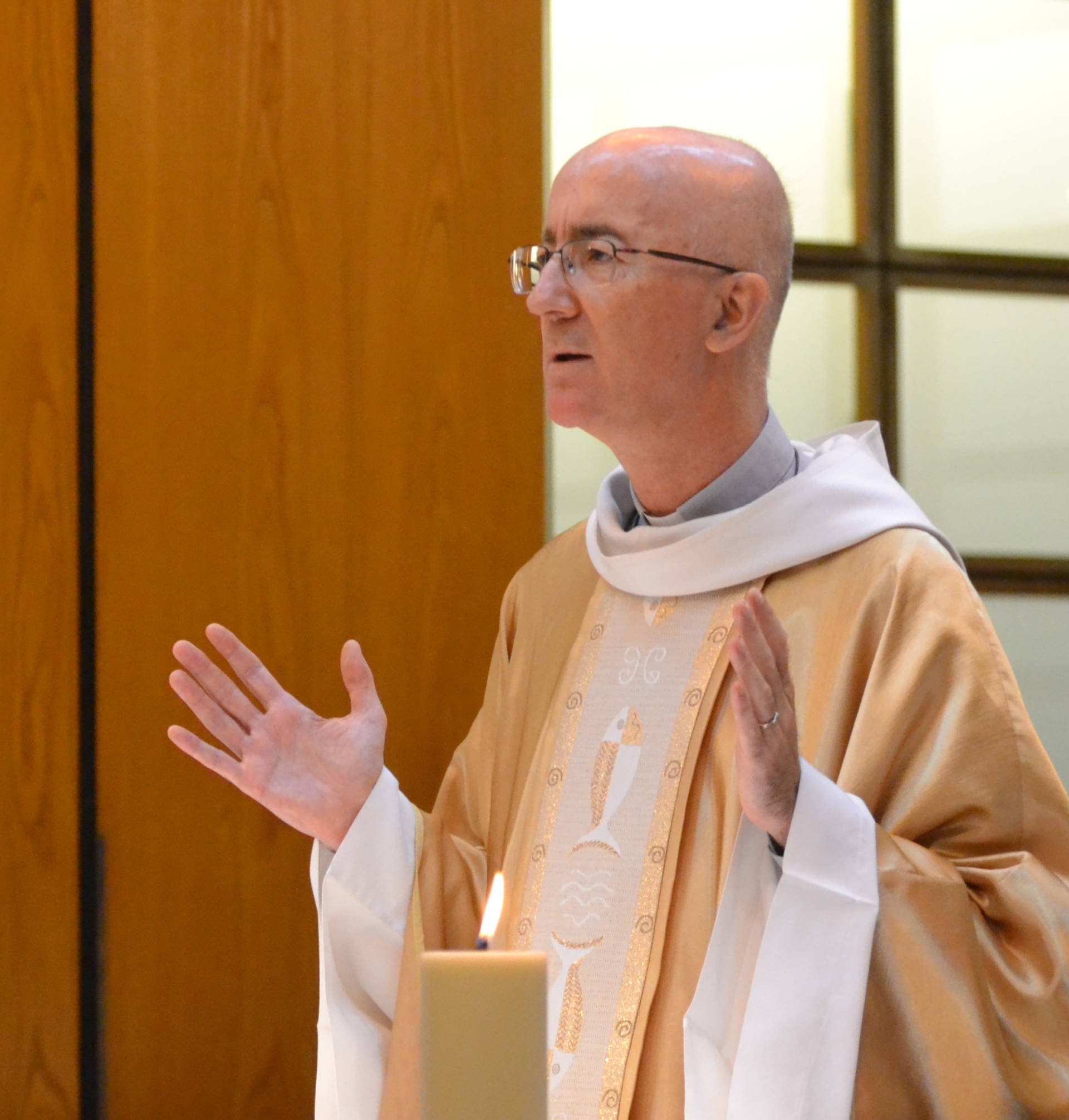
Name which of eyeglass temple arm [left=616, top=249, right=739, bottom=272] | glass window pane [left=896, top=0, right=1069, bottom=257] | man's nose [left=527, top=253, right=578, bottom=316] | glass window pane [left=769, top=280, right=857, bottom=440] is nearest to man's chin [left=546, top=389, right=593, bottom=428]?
man's nose [left=527, top=253, right=578, bottom=316]

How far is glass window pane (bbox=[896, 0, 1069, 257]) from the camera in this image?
156 inches

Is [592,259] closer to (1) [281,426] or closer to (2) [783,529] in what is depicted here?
(2) [783,529]

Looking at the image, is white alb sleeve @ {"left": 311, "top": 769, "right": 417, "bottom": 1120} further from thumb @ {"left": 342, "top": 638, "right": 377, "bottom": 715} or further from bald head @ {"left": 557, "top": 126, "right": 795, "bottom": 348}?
bald head @ {"left": 557, "top": 126, "right": 795, "bottom": 348}

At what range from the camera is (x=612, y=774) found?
270cm

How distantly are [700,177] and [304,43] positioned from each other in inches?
42.4

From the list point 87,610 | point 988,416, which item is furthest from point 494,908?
point 988,416

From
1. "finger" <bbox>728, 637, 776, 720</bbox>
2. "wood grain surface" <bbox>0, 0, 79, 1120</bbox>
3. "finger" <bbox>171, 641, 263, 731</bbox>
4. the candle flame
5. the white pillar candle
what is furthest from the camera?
"wood grain surface" <bbox>0, 0, 79, 1120</bbox>

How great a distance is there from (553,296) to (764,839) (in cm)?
103

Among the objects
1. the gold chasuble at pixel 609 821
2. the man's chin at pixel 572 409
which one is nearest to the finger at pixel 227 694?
the gold chasuble at pixel 609 821

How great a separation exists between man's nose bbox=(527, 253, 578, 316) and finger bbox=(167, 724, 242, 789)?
923 mm

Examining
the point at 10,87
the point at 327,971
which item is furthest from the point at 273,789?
the point at 10,87

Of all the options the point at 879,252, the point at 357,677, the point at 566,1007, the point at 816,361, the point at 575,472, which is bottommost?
the point at 566,1007

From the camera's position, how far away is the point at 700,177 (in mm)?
2756

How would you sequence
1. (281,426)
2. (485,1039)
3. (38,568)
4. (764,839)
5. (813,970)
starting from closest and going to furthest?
(485,1039) → (813,970) → (764,839) → (38,568) → (281,426)
